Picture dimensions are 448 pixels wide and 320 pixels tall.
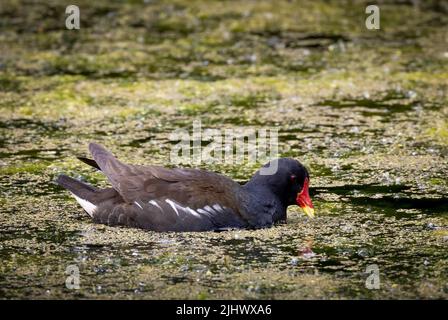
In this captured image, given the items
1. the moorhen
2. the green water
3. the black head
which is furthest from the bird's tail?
the black head

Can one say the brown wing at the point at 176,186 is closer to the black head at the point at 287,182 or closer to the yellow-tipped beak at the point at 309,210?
the black head at the point at 287,182

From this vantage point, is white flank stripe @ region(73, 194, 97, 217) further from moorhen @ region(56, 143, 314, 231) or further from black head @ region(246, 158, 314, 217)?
black head @ region(246, 158, 314, 217)

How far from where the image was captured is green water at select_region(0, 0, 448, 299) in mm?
5797

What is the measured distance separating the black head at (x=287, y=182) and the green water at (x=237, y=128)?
156mm

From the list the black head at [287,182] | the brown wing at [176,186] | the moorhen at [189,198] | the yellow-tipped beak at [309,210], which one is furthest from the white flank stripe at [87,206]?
the yellow-tipped beak at [309,210]

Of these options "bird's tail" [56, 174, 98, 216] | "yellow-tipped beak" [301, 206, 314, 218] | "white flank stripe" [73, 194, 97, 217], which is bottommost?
"yellow-tipped beak" [301, 206, 314, 218]

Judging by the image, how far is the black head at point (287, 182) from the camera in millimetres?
6719

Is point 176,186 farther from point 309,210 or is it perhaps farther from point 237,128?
point 237,128

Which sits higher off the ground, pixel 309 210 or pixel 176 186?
pixel 176 186

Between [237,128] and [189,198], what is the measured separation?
8.96 ft

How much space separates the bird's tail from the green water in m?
0.12

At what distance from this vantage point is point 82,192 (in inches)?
266

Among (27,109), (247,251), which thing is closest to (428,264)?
(247,251)

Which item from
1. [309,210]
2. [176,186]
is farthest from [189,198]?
[309,210]
